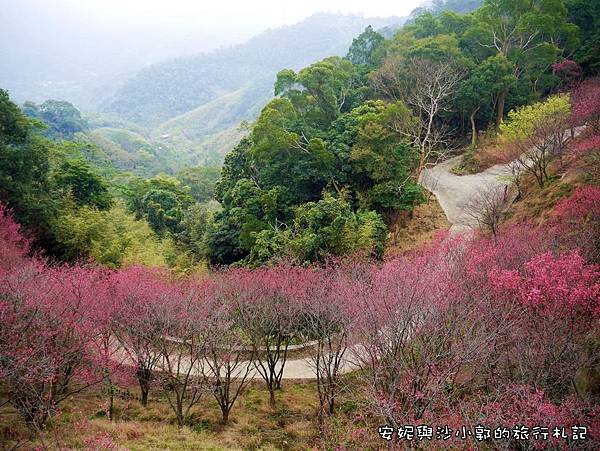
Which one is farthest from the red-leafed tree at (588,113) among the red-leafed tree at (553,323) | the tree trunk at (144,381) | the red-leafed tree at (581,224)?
the tree trunk at (144,381)

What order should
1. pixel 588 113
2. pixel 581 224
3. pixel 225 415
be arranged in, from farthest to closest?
1. pixel 588 113
2. pixel 225 415
3. pixel 581 224

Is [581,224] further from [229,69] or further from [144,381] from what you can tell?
[229,69]

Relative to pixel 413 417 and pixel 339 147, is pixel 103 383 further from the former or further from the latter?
pixel 339 147

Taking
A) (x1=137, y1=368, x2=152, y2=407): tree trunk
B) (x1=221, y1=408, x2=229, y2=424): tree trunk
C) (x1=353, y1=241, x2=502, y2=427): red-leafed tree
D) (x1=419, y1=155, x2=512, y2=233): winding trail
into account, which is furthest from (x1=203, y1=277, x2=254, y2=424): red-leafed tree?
(x1=419, y1=155, x2=512, y2=233): winding trail

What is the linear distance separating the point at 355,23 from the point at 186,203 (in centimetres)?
16781

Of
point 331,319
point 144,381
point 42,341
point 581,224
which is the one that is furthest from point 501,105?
point 42,341

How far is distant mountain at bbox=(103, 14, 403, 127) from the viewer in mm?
124750

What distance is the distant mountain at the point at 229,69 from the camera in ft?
409

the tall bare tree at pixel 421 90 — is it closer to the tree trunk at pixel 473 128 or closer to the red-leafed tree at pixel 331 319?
the tree trunk at pixel 473 128

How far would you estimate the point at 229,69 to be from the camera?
148000 mm

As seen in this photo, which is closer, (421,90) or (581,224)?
(581,224)

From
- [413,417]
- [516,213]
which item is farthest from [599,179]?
[413,417]

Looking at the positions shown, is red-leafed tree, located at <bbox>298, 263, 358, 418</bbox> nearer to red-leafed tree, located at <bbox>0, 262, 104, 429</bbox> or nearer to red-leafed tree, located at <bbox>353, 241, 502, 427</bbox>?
red-leafed tree, located at <bbox>353, 241, 502, 427</bbox>

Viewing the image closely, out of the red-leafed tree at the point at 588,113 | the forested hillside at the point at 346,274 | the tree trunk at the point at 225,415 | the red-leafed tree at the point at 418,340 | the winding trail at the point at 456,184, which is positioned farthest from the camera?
the winding trail at the point at 456,184
